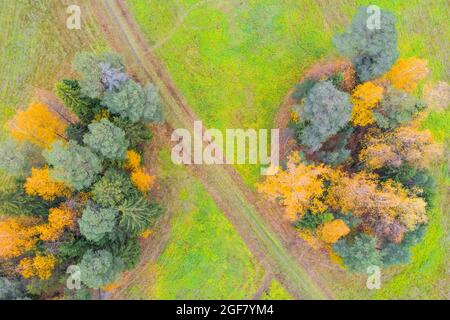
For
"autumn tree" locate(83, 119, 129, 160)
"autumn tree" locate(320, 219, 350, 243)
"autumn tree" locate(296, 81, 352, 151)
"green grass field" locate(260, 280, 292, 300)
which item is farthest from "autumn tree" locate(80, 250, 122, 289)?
"autumn tree" locate(296, 81, 352, 151)

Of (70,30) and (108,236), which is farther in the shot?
(70,30)

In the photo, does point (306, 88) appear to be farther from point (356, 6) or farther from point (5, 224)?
point (5, 224)

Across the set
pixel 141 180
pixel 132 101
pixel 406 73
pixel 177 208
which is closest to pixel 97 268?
pixel 141 180

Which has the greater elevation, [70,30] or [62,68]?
[70,30]

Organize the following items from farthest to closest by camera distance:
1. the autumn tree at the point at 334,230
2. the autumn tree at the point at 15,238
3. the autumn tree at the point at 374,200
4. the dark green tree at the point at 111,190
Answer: the autumn tree at the point at 334,230, the autumn tree at the point at 374,200, the autumn tree at the point at 15,238, the dark green tree at the point at 111,190

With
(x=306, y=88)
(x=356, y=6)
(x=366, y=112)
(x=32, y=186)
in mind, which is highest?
(x=356, y=6)

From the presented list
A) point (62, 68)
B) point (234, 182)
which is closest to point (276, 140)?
point (234, 182)

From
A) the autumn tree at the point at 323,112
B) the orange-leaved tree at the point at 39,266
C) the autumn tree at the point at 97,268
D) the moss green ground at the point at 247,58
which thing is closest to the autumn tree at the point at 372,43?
the autumn tree at the point at 323,112

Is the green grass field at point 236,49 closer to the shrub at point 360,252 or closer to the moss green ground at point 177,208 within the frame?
the moss green ground at point 177,208
